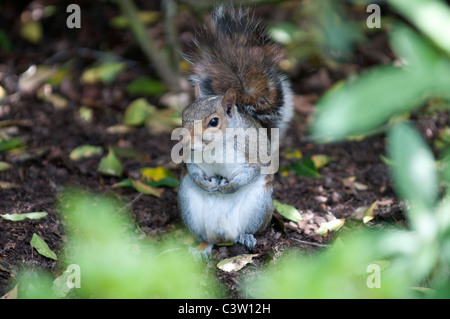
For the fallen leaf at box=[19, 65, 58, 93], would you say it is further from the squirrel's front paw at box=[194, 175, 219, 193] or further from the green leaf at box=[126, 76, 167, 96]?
the squirrel's front paw at box=[194, 175, 219, 193]

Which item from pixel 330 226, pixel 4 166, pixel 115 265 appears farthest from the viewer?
pixel 4 166

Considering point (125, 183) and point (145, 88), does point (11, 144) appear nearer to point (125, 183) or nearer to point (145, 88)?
point (125, 183)

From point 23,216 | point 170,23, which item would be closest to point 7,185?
point 23,216

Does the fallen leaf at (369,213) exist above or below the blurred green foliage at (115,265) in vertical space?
below

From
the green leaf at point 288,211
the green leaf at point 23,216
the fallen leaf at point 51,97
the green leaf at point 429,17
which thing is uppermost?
the green leaf at point 429,17

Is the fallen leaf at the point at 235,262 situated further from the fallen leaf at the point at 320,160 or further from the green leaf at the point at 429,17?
the green leaf at the point at 429,17

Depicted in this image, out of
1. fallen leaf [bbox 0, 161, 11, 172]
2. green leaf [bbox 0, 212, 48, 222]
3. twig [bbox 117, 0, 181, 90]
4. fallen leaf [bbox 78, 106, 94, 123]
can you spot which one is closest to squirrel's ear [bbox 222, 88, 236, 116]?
green leaf [bbox 0, 212, 48, 222]

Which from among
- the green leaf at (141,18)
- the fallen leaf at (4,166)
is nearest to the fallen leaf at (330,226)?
the fallen leaf at (4,166)
